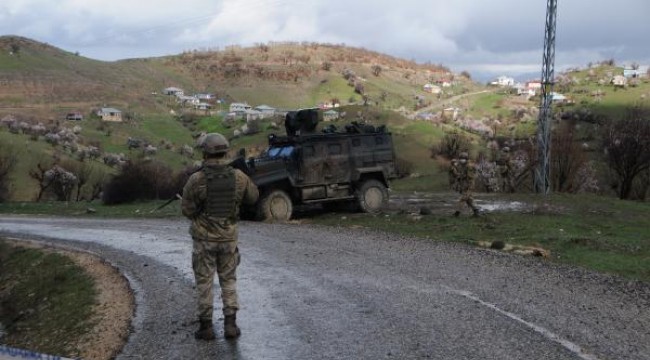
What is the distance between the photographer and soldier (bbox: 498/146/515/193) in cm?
3011

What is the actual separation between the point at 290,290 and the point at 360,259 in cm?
309

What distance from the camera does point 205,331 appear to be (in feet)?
22.6

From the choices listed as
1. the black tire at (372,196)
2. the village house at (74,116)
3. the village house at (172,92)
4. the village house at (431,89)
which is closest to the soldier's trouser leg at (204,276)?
the black tire at (372,196)

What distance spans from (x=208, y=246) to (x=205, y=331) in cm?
86

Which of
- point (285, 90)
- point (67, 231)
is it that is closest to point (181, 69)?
point (285, 90)

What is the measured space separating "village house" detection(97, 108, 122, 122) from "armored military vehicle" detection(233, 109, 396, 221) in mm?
66904

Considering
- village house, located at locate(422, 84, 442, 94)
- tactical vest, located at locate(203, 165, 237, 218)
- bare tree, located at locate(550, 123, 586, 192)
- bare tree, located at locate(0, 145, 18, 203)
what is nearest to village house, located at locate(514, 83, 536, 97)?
village house, located at locate(422, 84, 442, 94)

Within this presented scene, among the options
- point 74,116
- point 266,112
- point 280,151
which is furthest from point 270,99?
point 280,151

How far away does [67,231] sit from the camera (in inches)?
808

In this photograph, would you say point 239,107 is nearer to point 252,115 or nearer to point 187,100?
point 187,100

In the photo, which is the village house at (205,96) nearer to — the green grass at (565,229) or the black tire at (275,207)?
the green grass at (565,229)

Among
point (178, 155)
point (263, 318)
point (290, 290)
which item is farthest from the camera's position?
point (178, 155)

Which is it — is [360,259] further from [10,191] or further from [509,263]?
[10,191]

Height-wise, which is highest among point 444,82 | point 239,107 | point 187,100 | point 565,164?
point 444,82
